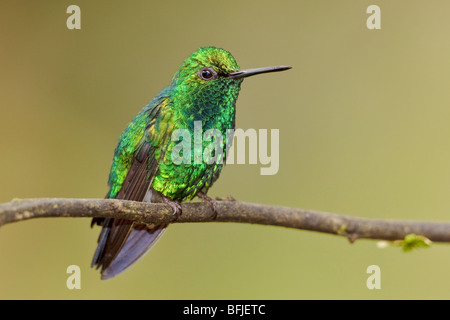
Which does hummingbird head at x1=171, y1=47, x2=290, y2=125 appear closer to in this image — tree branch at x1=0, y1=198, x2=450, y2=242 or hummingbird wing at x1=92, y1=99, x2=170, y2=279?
hummingbird wing at x1=92, y1=99, x2=170, y2=279

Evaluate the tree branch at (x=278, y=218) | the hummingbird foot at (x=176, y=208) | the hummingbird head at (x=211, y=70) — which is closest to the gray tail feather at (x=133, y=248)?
the hummingbird foot at (x=176, y=208)

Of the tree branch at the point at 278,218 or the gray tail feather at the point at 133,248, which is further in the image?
the gray tail feather at the point at 133,248

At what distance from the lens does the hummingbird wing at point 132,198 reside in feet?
9.59

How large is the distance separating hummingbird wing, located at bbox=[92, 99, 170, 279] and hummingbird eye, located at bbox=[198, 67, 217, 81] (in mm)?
271

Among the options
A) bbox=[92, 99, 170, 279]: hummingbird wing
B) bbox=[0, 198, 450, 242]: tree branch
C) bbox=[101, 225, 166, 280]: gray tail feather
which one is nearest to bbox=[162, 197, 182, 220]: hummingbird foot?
bbox=[0, 198, 450, 242]: tree branch

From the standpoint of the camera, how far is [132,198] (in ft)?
9.50

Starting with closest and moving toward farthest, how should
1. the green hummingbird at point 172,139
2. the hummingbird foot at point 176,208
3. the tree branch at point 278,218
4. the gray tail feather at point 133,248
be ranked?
the tree branch at point 278,218, the hummingbird foot at point 176,208, the green hummingbird at point 172,139, the gray tail feather at point 133,248

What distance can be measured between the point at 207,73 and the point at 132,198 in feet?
2.78

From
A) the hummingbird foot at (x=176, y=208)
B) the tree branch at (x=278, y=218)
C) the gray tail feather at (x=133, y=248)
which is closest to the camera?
the tree branch at (x=278, y=218)

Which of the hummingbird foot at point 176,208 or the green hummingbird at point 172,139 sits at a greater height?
the green hummingbird at point 172,139

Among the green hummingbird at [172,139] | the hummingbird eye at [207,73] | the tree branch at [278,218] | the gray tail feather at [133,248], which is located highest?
A: the hummingbird eye at [207,73]

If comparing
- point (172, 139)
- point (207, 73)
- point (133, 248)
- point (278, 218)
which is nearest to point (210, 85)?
point (207, 73)

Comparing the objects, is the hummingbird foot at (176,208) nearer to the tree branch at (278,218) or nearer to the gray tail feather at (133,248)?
the tree branch at (278,218)

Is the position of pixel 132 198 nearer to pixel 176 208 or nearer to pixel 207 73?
pixel 176 208
